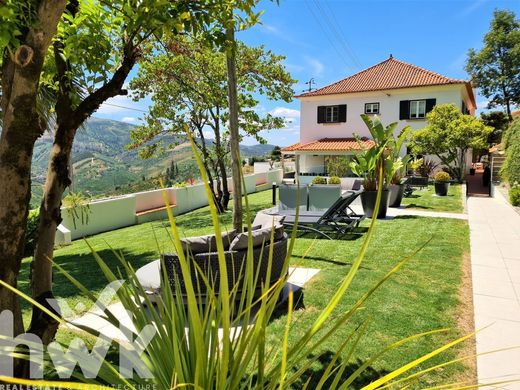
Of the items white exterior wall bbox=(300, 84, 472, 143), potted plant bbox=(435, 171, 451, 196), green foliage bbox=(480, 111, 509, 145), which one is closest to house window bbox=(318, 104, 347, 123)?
white exterior wall bbox=(300, 84, 472, 143)

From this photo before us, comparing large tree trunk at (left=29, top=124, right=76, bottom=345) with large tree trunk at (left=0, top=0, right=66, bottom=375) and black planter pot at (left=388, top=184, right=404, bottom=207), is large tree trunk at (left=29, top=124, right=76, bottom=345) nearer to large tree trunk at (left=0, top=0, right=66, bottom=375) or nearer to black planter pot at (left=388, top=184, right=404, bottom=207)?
large tree trunk at (left=0, top=0, right=66, bottom=375)

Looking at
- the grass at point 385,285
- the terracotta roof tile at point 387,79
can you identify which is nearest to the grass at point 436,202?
the grass at point 385,285

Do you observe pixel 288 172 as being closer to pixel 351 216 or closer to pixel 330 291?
pixel 351 216

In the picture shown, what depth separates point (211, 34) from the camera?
409 centimetres

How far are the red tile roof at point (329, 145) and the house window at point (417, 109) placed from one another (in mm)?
3479

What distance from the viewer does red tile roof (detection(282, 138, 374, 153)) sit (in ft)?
90.9

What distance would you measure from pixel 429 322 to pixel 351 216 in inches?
230

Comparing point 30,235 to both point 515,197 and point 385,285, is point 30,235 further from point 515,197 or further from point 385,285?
point 515,197

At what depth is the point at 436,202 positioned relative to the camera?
1506cm

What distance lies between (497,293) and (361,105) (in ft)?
83.3

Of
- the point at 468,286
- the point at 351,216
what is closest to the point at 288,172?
the point at 351,216

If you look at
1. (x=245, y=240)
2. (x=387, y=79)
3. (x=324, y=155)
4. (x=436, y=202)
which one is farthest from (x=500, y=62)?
(x=245, y=240)

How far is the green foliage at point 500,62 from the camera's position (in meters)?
37.0

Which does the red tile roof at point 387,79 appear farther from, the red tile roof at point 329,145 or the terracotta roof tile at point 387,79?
the red tile roof at point 329,145
